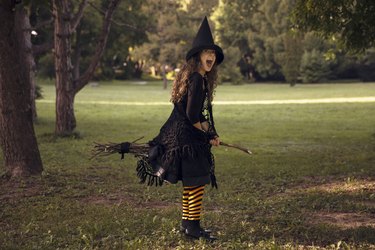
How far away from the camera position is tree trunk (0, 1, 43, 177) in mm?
9117

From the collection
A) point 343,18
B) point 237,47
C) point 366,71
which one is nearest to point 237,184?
point 343,18

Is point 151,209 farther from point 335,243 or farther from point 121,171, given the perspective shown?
point 121,171

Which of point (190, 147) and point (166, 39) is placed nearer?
point (190, 147)

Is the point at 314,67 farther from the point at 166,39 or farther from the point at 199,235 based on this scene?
the point at 199,235

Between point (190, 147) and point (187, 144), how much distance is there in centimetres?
5

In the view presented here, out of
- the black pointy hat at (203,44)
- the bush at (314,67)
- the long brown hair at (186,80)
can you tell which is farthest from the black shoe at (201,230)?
the bush at (314,67)

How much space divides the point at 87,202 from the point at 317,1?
6.85 metres

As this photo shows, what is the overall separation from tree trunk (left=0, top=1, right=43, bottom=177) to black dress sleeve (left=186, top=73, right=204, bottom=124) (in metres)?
4.52

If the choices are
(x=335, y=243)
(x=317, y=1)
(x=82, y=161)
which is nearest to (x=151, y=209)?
(x=335, y=243)

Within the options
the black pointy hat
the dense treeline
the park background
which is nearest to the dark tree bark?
the park background

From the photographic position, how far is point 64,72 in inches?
653

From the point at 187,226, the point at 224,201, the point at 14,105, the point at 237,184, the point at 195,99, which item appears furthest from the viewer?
the point at 237,184

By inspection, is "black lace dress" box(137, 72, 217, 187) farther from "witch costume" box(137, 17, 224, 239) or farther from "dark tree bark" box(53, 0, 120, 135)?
"dark tree bark" box(53, 0, 120, 135)

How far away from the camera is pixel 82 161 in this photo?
12312 mm
